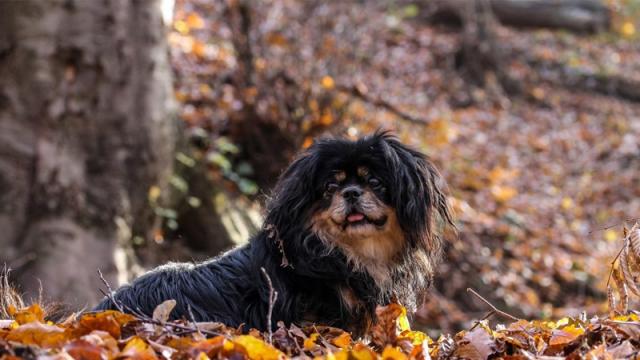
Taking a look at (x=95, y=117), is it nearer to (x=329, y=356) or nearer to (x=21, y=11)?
(x=21, y=11)

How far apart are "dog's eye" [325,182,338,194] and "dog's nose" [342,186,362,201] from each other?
11cm

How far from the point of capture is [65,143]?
691 centimetres

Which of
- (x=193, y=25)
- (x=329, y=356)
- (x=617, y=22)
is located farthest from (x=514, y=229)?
(x=617, y=22)

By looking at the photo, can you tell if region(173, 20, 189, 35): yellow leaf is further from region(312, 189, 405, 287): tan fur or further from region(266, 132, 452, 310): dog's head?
region(312, 189, 405, 287): tan fur

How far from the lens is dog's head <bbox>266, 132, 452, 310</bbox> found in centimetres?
438

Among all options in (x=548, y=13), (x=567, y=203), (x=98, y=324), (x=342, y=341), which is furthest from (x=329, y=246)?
(x=548, y=13)

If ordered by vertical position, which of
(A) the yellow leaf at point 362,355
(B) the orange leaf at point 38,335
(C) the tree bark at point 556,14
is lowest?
(A) the yellow leaf at point 362,355

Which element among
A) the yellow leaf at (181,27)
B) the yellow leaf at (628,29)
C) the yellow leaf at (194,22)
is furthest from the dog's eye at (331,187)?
the yellow leaf at (628,29)

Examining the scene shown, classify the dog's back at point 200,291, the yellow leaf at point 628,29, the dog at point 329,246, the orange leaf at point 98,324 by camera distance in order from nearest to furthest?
the orange leaf at point 98,324, the dog's back at point 200,291, the dog at point 329,246, the yellow leaf at point 628,29

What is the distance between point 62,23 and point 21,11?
338 mm

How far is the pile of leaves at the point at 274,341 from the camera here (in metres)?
2.69

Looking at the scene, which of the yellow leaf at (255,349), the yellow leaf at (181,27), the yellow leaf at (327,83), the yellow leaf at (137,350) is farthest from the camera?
the yellow leaf at (181,27)

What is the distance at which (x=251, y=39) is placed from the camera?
9.35 metres

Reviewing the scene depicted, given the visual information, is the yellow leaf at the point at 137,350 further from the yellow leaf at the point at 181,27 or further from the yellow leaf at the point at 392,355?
the yellow leaf at the point at 181,27
